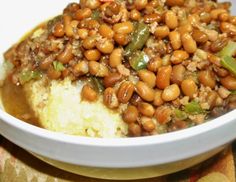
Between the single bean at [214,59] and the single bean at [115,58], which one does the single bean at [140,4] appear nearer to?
the single bean at [115,58]

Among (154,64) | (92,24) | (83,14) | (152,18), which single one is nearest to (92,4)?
(83,14)

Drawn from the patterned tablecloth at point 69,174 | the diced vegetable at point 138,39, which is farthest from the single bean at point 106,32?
the patterned tablecloth at point 69,174

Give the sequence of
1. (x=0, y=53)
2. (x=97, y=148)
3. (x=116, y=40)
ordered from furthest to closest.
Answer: (x=0, y=53), (x=116, y=40), (x=97, y=148)

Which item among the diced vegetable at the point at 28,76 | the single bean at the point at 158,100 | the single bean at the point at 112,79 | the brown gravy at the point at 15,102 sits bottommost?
the single bean at the point at 158,100

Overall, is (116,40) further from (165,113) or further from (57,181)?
(57,181)

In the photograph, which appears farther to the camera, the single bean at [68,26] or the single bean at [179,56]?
the single bean at [68,26]

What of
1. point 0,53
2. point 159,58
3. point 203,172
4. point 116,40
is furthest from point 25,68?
point 203,172
